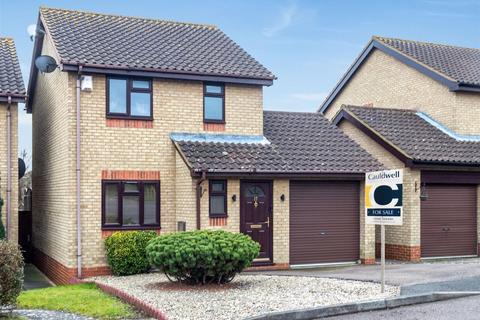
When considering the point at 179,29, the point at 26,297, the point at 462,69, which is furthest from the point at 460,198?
the point at 26,297

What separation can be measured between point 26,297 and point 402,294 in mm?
7511

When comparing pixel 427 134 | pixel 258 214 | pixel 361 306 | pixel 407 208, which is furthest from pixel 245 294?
pixel 427 134

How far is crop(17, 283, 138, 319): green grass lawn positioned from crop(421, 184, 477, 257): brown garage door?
10.5 meters

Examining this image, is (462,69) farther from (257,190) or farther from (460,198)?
(257,190)

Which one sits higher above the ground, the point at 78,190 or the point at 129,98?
the point at 129,98

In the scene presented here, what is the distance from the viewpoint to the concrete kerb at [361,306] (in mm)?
10141

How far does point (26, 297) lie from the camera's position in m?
13.0

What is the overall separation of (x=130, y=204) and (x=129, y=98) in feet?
9.23

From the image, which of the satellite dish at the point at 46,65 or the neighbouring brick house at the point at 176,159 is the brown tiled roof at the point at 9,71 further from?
the neighbouring brick house at the point at 176,159

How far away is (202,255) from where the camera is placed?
12414 millimetres

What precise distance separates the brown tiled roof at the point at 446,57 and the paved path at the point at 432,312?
36.7 ft

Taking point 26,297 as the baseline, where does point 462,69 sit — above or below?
above

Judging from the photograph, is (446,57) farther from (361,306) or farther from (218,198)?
(361,306)

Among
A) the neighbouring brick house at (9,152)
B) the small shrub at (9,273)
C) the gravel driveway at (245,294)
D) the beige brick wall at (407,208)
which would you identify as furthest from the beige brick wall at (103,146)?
the small shrub at (9,273)
